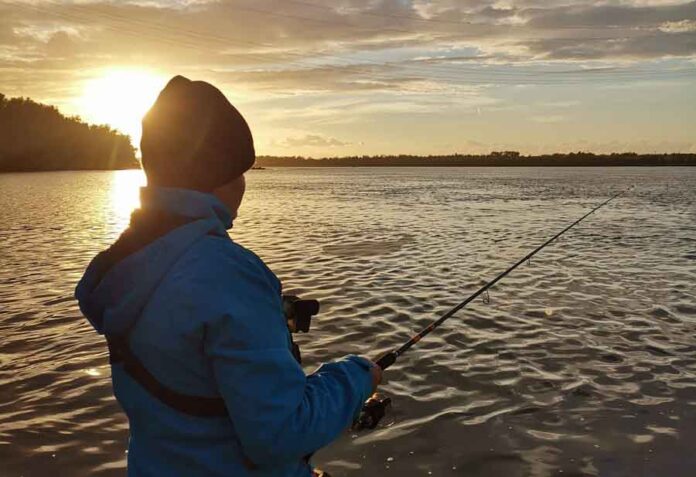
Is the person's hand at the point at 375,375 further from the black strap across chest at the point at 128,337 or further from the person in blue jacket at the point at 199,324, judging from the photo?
the black strap across chest at the point at 128,337

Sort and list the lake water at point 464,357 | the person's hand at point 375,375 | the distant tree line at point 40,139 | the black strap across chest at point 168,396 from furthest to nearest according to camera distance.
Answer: the distant tree line at point 40,139, the lake water at point 464,357, the person's hand at point 375,375, the black strap across chest at point 168,396

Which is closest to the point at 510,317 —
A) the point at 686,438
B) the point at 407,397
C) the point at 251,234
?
the point at 407,397

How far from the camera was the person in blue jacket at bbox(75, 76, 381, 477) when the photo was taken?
194cm

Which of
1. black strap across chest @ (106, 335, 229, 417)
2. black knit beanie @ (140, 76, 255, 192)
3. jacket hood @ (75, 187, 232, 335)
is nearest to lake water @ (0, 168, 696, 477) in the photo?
black strap across chest @ (106, 335, 229, 417)

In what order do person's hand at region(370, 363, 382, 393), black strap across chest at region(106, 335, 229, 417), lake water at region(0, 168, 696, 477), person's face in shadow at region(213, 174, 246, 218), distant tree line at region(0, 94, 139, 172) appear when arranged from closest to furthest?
black strap across chest at region(106, 335, 229, 417), person's face in shadow at region(213, 174, 246, 218), person's hand at region(370, 363, 382, 393), lake water at region(0, 168, 696, 477), distant tree line at region(0, 94, 139, 172)

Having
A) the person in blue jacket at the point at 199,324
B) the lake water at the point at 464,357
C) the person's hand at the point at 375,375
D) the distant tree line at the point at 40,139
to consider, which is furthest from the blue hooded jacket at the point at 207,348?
the distant tree line at the point at 40,139

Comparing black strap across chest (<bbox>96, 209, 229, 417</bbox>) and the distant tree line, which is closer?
black strap across chest (<bbox>96, 209, 229, 417</bbox>)

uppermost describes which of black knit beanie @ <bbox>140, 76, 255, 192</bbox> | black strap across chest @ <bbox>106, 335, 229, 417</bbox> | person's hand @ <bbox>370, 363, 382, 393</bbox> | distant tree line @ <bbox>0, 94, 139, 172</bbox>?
distant tree line @ <bbox>0, 94, 139, 172</bbox>

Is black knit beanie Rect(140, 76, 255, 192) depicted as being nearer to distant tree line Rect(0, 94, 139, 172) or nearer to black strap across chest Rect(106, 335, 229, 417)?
black strap across chest Rect(106, 335, 229, 417)

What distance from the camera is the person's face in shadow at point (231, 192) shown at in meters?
2.26

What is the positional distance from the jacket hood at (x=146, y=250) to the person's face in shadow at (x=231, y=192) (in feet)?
0.29

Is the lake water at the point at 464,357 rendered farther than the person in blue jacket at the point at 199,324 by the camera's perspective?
Yes

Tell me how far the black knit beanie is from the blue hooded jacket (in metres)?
0.07

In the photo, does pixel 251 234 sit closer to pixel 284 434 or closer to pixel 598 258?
pixel 598 258
